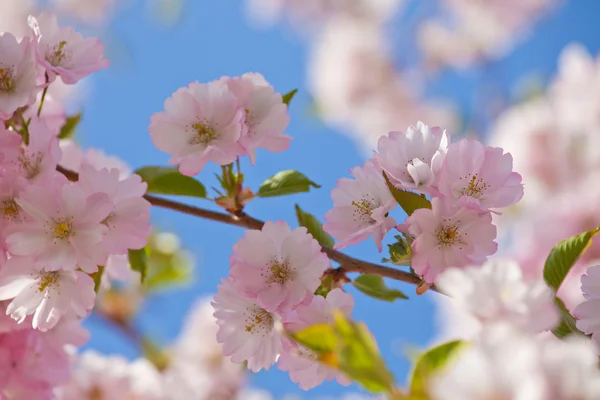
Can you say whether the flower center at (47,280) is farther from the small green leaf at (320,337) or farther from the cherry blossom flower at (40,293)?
the small green leaf at (320,337)

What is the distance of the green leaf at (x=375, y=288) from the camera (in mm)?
783

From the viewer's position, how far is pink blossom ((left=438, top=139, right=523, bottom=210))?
0.67m

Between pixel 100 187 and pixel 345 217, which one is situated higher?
pixel 345 217

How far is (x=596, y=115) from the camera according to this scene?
7.52 feet

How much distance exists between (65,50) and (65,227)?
0.74 feet

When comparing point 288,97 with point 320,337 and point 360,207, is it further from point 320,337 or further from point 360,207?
point 320,337

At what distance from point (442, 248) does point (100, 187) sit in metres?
0.35

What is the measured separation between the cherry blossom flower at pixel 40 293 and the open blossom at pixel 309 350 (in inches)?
8.1

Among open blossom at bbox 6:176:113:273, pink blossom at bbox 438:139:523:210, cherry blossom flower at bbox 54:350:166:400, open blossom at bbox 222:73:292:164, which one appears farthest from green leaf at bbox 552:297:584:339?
cherry blossom flower at bbox 54:350:166:400

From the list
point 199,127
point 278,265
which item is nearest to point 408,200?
point 278,265

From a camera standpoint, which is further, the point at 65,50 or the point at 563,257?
the point at 65,50

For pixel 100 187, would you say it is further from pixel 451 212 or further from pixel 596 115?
A: pixel 596 115

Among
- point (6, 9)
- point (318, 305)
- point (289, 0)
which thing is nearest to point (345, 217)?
point (318, 305)

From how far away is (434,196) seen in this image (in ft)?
2.19
